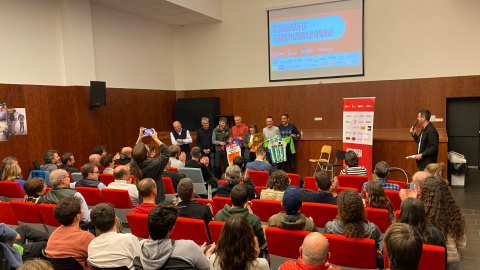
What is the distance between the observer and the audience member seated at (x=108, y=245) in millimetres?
2547

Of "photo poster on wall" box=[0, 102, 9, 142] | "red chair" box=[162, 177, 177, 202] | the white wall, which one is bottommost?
"red chair" box=[162, 177, 177, 202]

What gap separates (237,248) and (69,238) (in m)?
1.41

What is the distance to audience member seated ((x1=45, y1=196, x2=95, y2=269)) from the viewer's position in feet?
8.69

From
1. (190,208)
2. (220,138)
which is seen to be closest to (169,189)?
(190,208)

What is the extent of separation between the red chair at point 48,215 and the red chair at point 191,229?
1.47m

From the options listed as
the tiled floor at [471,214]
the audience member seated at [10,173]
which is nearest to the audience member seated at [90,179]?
the audience member seated at [10,173]

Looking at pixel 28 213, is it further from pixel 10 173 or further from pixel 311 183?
pixel 311 183

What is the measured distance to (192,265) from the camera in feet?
7.46

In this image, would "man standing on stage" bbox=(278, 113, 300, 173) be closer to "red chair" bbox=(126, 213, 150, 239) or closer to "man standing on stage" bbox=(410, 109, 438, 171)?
"man standing on stage" bbox=(410, 109, 438, 171)

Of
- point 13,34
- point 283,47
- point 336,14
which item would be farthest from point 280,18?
point 13,34

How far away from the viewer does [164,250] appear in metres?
2.26

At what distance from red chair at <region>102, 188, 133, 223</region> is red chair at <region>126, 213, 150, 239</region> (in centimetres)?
90

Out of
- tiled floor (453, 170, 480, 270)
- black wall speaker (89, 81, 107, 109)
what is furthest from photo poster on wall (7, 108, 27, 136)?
tiled floor (453, 170, 480, 270)

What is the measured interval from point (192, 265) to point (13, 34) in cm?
728
